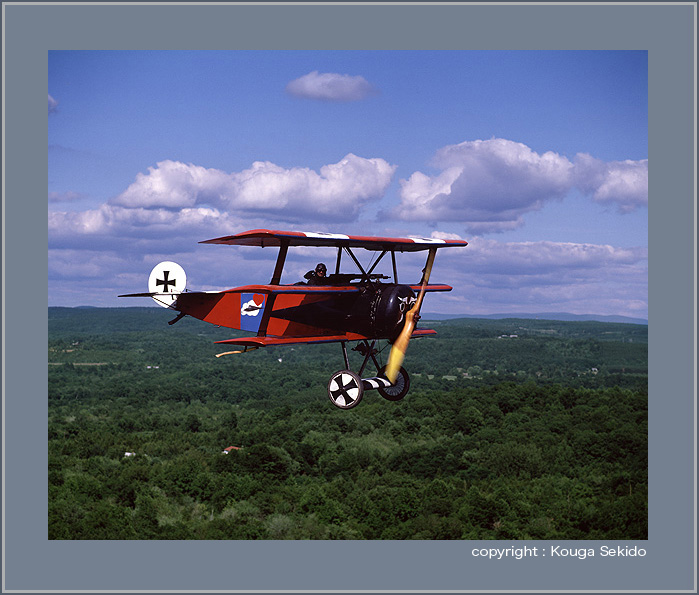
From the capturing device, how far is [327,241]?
1919 centimetres

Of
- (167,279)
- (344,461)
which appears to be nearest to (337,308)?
(167,279)

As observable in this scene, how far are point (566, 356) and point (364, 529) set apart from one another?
12103cm

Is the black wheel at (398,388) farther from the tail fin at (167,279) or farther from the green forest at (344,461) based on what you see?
the green forest at (344,461)

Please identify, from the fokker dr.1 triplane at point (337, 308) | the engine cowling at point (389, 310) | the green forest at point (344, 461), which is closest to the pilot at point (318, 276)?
the fokker dr.1 triplane at point (337, 308)

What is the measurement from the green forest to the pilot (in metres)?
35.0

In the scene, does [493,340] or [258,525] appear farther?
[493,340]

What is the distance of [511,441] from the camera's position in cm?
10662

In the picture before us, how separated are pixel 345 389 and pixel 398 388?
7.07ft

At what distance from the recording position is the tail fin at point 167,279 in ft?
75.9

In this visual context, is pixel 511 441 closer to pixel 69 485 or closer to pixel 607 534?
pixel 607 534

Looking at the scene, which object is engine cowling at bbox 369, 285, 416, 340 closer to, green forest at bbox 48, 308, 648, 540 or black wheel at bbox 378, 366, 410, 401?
black wheel at bbox 378, 366, 410, 401

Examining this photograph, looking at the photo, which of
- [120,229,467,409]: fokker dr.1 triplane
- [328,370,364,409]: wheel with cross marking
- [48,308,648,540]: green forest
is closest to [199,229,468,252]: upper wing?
[120,229,467,409]: fokker dr.1 triplane

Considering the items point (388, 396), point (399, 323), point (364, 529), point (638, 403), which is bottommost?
point (364, 529)

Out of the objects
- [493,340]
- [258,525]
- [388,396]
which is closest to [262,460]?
[258,525]
